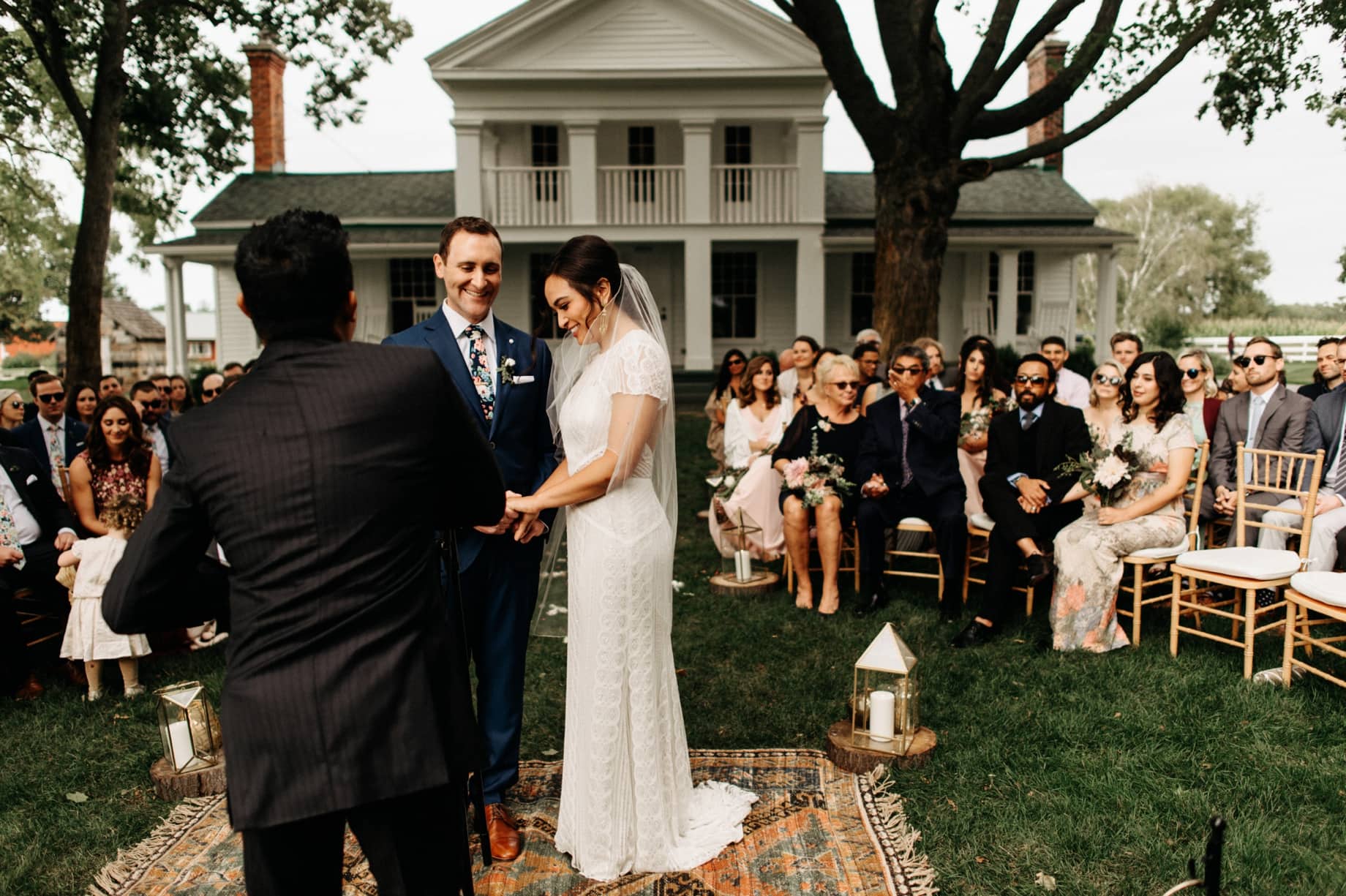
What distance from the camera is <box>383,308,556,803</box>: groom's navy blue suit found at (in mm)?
3330

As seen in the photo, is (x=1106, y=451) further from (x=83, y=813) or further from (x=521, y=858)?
(x=83, y=813)

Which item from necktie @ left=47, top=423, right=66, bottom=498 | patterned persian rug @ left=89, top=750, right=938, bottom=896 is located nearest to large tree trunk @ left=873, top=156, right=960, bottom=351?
patterned persian rug @ left=89, top=750, right=938, bottom=896

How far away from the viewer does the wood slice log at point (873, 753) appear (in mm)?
4102

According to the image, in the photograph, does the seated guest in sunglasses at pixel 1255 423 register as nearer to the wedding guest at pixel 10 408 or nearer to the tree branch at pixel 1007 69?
the tree branch at pixel 1007 69

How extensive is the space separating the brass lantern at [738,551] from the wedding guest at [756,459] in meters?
0.02

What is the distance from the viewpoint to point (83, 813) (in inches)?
155

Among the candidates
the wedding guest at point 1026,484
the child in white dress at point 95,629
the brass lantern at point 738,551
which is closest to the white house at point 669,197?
the brass lantern at point 738,551

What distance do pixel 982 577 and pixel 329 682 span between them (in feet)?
20.7

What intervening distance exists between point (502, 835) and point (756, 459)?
16.2 ft

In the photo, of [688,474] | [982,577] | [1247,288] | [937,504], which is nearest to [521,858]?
[937,504]

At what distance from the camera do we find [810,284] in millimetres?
18172

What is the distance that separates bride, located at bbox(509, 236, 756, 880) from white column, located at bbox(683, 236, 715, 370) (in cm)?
1484

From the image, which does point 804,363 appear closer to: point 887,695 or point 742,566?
point 742,566

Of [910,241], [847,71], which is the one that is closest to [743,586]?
[910,241]
